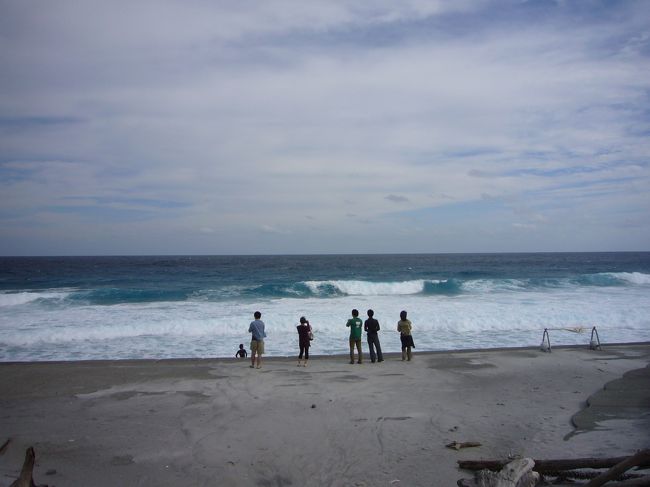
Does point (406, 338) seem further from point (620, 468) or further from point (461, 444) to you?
point (620, 468)

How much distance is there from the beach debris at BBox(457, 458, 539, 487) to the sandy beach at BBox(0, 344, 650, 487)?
72 cm

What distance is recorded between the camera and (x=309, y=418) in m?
8.13

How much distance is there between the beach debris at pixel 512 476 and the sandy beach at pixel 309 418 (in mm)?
723

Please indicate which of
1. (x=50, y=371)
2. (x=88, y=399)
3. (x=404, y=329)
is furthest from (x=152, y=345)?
(x=404, y=329)

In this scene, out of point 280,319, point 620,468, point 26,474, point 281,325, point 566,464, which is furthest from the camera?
point 280,319

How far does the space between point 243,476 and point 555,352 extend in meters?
10.8

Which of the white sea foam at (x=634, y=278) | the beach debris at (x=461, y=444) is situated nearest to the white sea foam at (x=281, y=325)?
the beach debris at (x=461, y=444)

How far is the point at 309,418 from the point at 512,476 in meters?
3.95

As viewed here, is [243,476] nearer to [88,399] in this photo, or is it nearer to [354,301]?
[88,399]

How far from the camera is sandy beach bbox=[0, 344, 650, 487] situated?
6.20 meters

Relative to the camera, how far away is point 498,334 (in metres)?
18.2

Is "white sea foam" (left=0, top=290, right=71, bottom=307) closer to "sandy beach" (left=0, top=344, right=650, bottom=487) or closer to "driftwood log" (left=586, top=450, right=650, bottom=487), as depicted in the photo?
"sandy beach" (left=0, top=344, right=650, bottom=487)

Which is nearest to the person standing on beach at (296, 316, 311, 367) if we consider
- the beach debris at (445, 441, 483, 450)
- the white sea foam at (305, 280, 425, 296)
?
the beach debris at (445, 441, 483, 450)

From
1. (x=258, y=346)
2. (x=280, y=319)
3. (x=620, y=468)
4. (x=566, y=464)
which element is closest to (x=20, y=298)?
(x=280, y=319)
